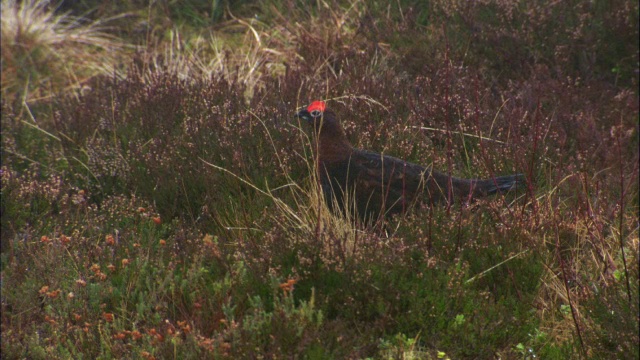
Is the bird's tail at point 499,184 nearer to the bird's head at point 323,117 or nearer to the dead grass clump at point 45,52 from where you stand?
the bird's head at point 323,117

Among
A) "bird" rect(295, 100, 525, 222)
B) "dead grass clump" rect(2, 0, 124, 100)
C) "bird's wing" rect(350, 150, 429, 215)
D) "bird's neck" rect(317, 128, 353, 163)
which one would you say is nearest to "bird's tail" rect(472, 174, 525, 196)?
"bird" rect(295, 100, 525, 222)

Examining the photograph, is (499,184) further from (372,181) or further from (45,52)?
(45,52)

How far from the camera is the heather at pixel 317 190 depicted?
3311 mm

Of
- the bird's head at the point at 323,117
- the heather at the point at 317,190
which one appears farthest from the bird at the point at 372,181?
the heather at the point at 317,190

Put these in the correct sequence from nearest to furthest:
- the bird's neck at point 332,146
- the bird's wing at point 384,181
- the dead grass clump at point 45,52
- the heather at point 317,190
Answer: the heather at point 317,190 → the bird's wing at point 384,181 → the bird's neck at point 332,146 → the dead grass clump at point 45,52

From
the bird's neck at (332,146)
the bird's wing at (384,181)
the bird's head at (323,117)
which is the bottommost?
the bird's wing at (384,181)

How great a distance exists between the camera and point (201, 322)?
339 cm

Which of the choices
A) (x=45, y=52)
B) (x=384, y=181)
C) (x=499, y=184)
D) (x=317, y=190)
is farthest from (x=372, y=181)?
(x=45, y=52)

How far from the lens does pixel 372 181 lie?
4.05 metres

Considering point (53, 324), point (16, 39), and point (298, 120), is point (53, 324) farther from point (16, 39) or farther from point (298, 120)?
point (16, 39)

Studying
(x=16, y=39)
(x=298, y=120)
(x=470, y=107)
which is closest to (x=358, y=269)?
(x=298, y=120)

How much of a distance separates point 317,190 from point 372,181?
0.95 ft

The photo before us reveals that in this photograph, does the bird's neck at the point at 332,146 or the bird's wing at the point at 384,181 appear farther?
the bird's neck at the point at 332,146

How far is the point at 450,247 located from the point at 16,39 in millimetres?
5820
